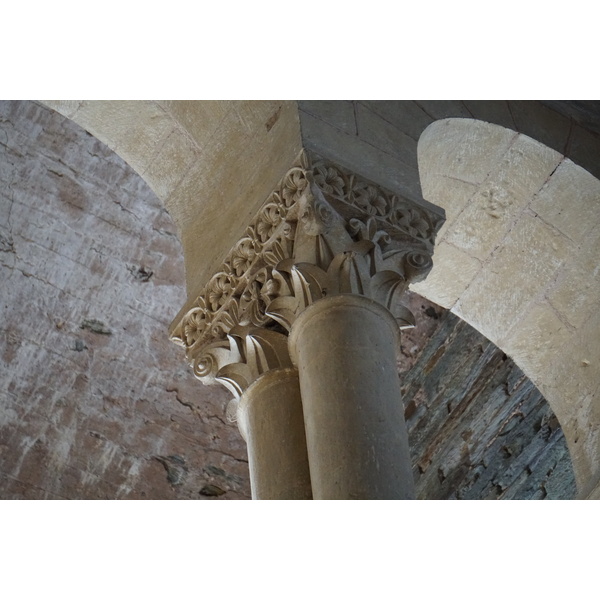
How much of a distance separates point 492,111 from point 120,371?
3.38 m

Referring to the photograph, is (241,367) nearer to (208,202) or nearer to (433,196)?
(208,202)

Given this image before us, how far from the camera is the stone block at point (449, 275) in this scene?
498 cm

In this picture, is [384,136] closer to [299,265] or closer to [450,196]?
[450,196]

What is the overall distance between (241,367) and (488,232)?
5.30ft

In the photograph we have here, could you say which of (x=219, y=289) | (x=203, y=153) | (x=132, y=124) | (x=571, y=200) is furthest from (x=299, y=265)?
(x=571, y=200)

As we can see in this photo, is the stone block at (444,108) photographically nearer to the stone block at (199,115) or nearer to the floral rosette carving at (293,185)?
the stone block at (199,115)

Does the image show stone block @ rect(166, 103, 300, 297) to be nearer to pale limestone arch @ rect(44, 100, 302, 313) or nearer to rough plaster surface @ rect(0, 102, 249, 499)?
pale limestone arch @ rect(44, 100, 302, 313)

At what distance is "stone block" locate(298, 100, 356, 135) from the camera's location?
4.14 metres

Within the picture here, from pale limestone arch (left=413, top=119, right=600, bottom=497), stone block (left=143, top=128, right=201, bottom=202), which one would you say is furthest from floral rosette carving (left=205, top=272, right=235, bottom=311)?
pale limestone arch (left=413, top=119, right=600, bottom=497)

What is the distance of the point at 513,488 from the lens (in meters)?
7.25

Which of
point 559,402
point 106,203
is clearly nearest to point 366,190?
point 559,402

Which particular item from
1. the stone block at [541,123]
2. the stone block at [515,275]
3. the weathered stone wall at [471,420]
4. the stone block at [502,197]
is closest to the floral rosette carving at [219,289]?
the stone block at [502,197]

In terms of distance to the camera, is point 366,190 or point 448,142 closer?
point 366,190

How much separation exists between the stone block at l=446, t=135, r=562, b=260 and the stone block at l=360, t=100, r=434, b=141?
50cm
